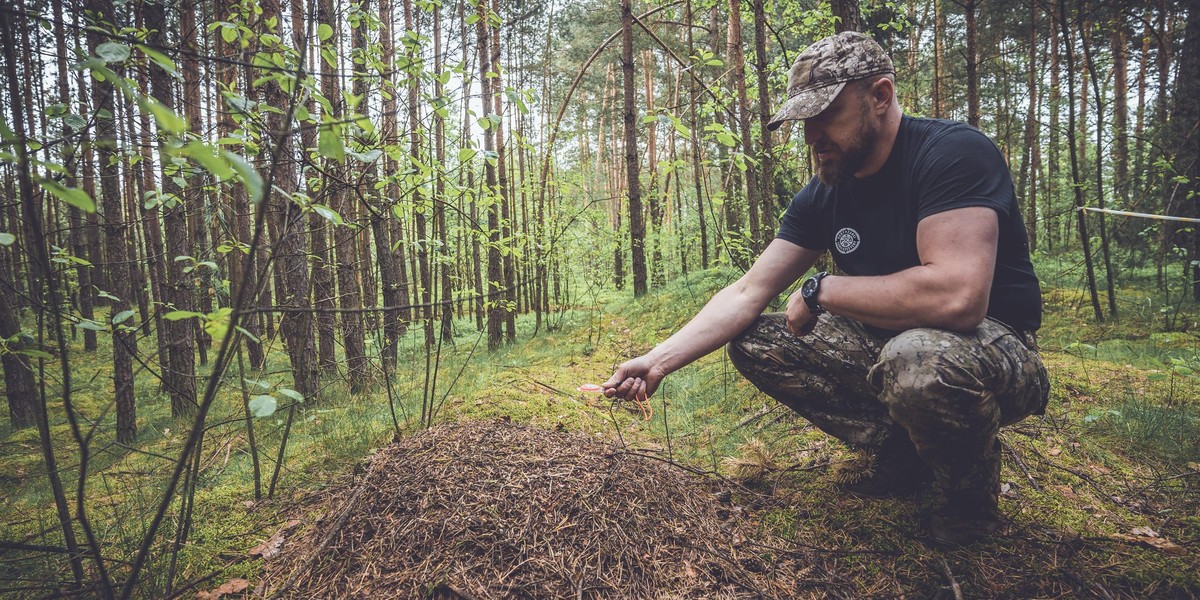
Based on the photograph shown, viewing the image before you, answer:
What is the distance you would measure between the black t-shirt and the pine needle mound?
4.47ft

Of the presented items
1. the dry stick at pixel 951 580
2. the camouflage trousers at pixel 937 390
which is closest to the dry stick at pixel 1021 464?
the camouflage trousers at pixel 937 390

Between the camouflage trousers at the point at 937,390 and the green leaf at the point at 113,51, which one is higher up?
the green leaf at the point at 113,51

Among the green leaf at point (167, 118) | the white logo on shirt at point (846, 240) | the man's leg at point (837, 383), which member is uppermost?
the green leaf at point (167, 118)

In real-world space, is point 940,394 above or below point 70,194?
below

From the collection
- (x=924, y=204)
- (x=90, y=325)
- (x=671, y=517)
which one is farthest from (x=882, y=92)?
(x=90, y=325)

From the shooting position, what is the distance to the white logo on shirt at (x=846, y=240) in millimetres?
2262

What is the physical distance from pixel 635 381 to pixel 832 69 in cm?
154

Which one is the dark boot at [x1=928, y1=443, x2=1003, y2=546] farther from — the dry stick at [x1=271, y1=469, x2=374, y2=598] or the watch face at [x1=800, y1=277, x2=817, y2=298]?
the dry stick at [x1=271, y1=469, x2=374, y2=598]

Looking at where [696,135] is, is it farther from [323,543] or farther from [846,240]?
[323,543]

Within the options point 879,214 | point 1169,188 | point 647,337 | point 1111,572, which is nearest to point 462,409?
point 879,214

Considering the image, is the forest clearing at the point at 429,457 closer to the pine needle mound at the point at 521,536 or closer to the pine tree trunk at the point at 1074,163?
the pine needle mound at the point at 521,536

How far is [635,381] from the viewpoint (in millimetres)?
2131

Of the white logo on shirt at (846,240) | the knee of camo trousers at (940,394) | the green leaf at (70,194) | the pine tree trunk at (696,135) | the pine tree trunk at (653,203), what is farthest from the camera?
the pine tree trunk at (653,203)

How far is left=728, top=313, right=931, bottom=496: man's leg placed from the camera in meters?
2.26
